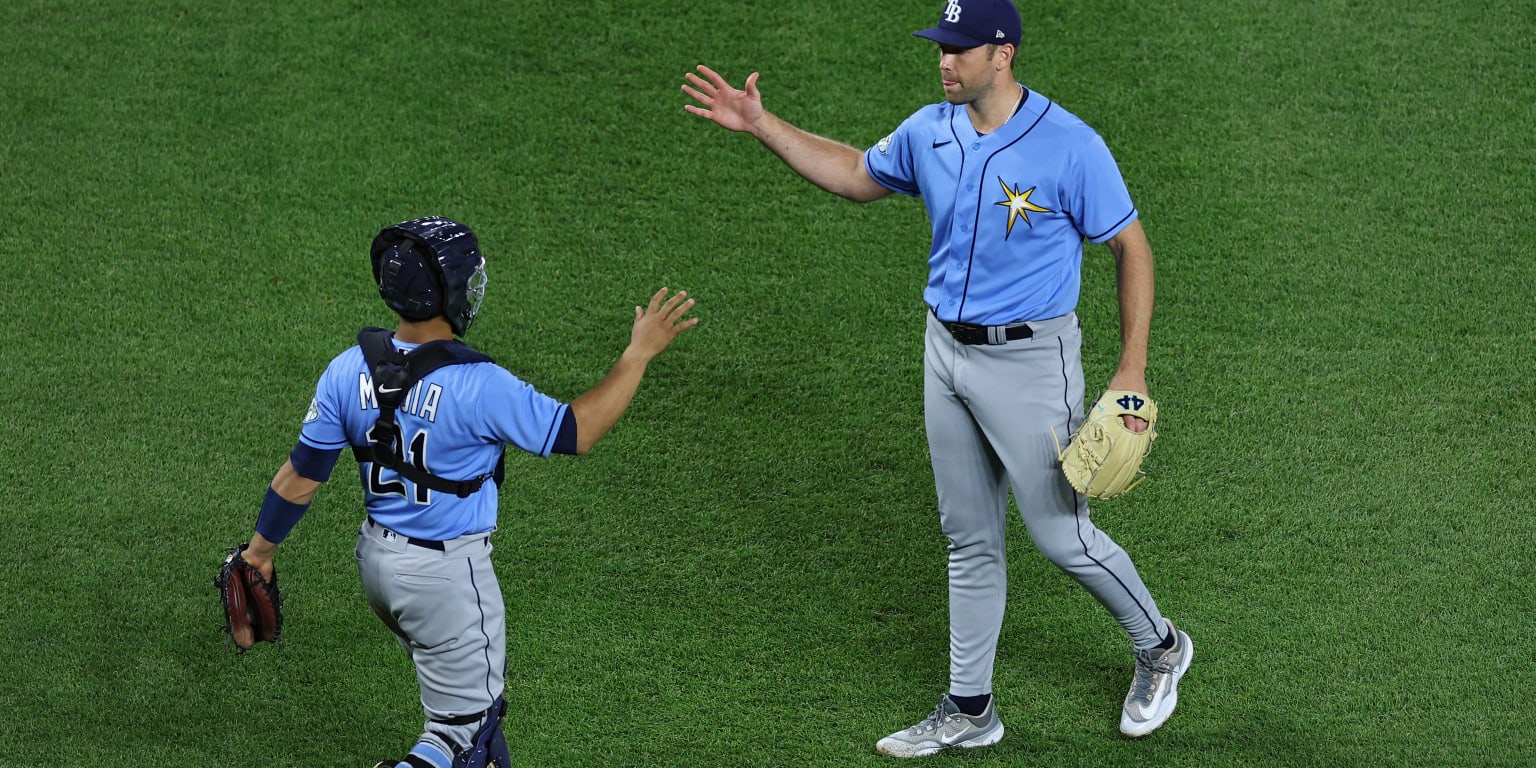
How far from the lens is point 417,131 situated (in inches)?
264

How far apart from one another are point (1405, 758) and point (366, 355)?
2.98 meters

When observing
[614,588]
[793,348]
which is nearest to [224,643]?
[614,588]

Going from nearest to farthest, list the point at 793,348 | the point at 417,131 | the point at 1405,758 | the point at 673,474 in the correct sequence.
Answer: the point at 1405,758 < the point at 673,474 < the point at 793,348 < the point at 417,131

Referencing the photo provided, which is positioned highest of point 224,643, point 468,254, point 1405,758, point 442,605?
point 468,254

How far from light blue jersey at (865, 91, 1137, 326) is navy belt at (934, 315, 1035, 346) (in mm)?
16

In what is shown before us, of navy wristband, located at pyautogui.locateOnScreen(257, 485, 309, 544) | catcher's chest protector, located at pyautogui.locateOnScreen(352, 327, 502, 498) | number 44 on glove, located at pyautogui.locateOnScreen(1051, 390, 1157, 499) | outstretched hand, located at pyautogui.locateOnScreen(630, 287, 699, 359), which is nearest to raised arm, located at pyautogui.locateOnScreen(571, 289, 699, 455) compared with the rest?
outstretched hand, located at pyautogui.locateOnScreen(630, 287, 699, 359)

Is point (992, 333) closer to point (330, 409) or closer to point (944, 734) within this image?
point (944, 734)

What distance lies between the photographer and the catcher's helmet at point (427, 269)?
3.32 m

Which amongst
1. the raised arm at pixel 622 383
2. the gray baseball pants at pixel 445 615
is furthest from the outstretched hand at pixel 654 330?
the gray baseball pants at pixel 445 615

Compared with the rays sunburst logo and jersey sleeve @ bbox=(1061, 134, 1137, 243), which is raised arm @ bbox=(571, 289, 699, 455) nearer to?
the rays sunburst logo

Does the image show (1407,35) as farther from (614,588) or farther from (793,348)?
(614,588)

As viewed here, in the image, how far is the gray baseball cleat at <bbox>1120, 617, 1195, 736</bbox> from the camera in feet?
14.1

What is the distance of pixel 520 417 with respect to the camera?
335cm

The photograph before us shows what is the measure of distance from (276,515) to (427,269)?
746mm
